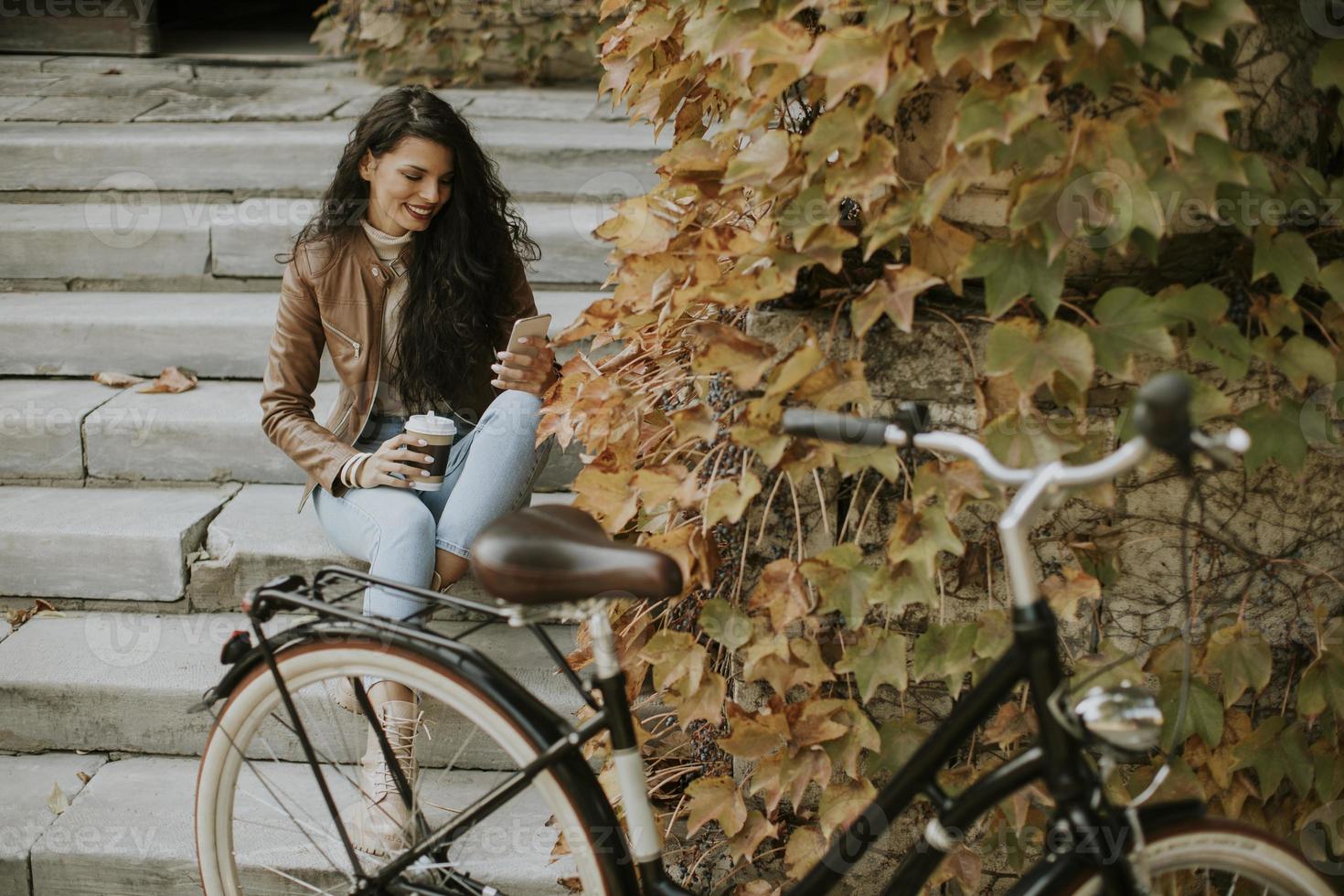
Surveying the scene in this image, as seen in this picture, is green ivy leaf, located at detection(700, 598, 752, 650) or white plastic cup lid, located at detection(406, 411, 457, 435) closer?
green ivy leaf, located at detection(700, 598, 752, 650)

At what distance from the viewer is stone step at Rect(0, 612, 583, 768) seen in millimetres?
2566

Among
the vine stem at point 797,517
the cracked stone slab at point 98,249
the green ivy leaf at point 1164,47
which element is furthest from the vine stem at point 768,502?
the cracked stone slab at point 98,249

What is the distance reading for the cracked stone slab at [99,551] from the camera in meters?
2.81

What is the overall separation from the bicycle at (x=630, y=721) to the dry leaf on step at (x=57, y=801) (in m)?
0.68

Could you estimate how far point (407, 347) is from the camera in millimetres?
2637

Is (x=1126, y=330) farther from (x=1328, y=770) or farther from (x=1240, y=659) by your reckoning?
(x=1328, y=770)

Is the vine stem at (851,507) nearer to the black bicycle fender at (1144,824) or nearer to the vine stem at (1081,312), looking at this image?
the vine stem at (1081,312)

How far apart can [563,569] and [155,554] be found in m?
1.67

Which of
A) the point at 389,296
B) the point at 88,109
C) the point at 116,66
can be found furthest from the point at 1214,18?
the point at 116,66

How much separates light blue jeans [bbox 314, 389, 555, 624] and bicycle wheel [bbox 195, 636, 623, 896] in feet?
0.97
